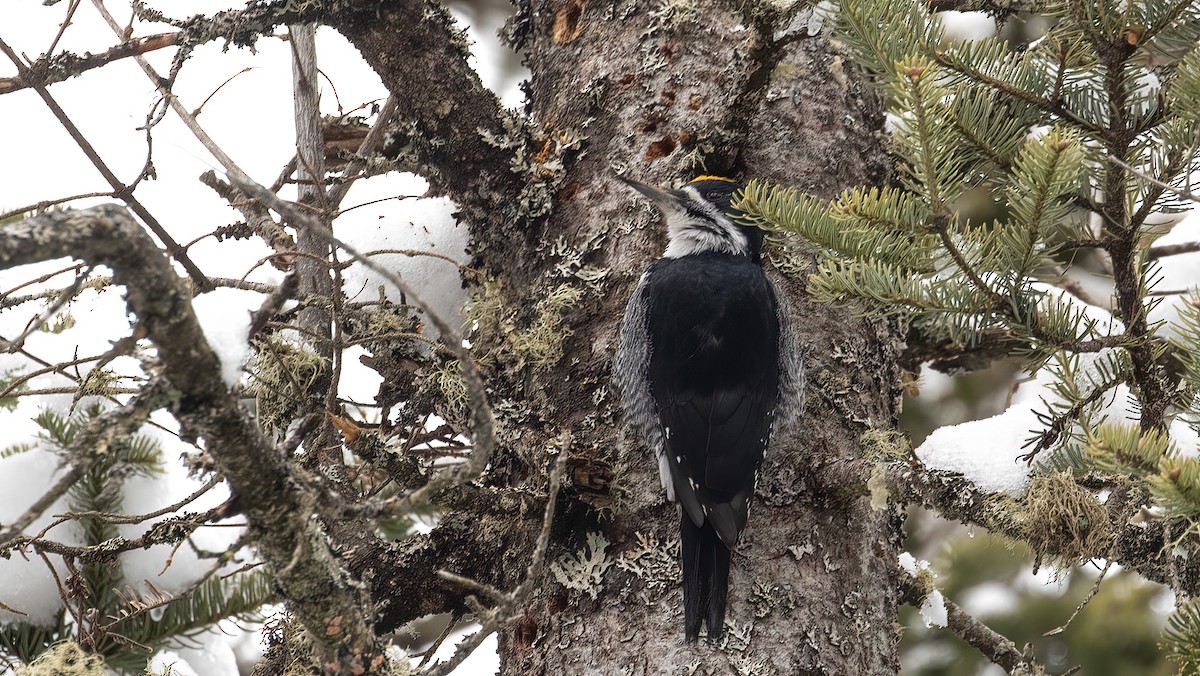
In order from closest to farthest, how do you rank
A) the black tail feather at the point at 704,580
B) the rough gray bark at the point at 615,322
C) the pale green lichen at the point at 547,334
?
the black tail feather at the point at 704,580, the rough gray bark at the point at 615,322, the pale green lichen at the point at 547,334

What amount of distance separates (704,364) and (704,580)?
72 centimetres

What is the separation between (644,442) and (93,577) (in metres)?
1.51

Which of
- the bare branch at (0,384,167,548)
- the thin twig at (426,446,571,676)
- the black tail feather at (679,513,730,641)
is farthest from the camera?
the black tail feather at (679,513,730,641)

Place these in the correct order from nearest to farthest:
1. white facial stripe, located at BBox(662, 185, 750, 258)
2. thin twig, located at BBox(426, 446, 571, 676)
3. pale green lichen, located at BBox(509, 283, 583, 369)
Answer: thin twig, located at BBox(426, 446, 571, 676) < pale green lichen, located at BBox(509, 283, 583, 369) < white facial stripe, located at BBox(662, 185, 750, 258)

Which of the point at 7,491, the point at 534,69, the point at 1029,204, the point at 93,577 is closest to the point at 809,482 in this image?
the point at 1029,204

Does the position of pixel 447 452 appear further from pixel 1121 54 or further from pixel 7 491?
pixel 1121 54

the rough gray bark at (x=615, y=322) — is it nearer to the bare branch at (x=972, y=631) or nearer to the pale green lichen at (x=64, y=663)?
the bare branch at (x=972, y=631)

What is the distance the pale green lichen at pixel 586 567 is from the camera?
230 cm

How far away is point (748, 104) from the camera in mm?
2572

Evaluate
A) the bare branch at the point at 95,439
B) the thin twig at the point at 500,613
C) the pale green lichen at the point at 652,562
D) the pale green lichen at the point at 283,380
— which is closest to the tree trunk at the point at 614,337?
the pale green lichen at the point at 652,562

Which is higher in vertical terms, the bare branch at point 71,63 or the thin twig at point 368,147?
the thin twig at point 368,147

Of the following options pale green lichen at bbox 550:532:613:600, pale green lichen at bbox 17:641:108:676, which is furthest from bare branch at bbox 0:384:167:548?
pale green lichen at bbox 550:532:613:600

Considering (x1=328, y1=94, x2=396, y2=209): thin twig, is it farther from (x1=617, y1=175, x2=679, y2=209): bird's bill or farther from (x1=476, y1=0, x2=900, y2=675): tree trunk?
(x1=617, y1=175, x2=679, y2=209): bird's bill

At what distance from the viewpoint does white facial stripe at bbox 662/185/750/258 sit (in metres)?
2.82
